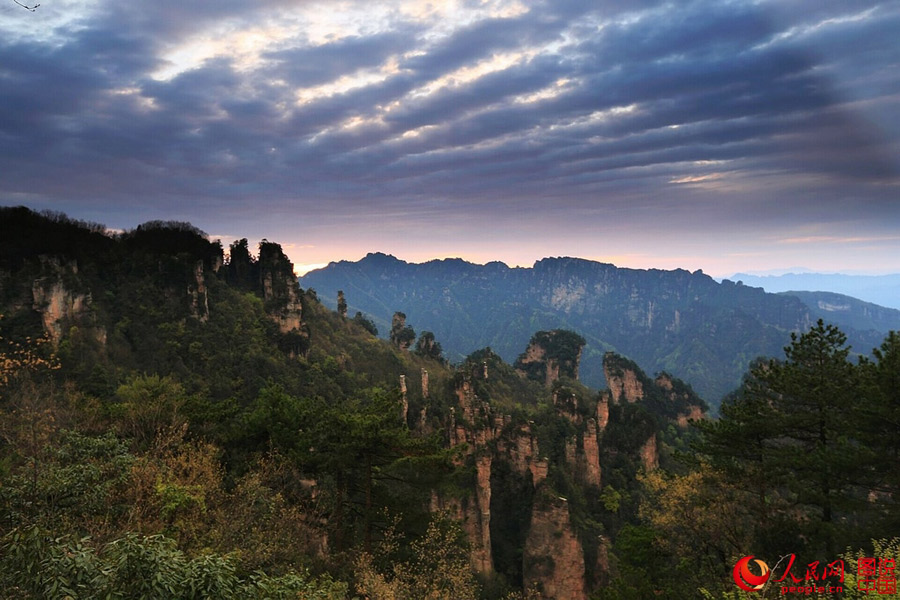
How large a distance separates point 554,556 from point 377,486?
20700 millimetres

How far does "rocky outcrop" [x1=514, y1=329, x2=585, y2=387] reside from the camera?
12962 centimetres

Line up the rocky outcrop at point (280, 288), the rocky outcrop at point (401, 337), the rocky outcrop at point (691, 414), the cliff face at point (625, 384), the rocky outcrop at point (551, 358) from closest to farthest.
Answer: the rocky outcrop at point (280, 288) < the rocky outcrop at point (691, 414) < the cliff face at point (625, 384) < the rocky outcrop at point (401, 337) < the rocky outcrop at point (551, 358)

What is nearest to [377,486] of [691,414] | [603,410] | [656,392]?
[603,410]

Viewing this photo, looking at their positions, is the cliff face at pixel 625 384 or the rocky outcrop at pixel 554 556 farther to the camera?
the cliff face at pixel 625 384

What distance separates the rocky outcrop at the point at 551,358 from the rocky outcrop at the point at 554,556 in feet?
303

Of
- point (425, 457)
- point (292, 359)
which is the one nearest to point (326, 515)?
point (425, 457)

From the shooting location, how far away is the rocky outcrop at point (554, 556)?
35969mm

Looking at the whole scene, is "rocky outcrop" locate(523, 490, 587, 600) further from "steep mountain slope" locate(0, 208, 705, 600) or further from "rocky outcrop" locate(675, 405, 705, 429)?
"rocky outcrop" locate(675, 405, 705, 429)

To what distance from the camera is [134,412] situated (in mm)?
25938

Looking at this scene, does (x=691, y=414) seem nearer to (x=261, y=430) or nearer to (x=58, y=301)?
(x=261, y=430)

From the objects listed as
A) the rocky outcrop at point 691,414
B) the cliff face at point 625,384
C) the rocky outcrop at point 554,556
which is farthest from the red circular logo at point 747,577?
the cliff face at point 625,384

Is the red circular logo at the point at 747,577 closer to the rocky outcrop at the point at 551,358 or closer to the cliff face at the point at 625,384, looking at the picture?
the cliff face at the point at 625,384

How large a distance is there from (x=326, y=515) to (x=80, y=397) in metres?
23.3

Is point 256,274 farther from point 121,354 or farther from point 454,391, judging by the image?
point 454,391
